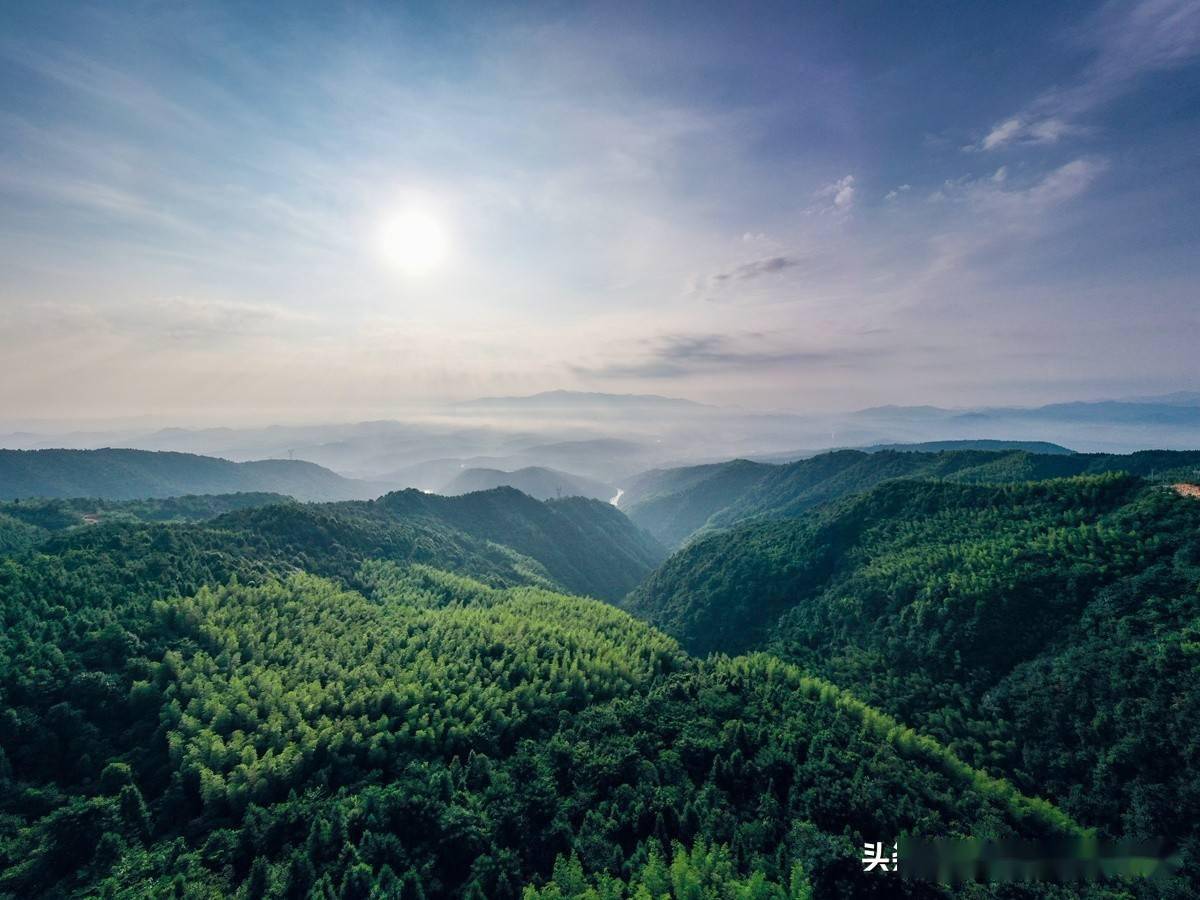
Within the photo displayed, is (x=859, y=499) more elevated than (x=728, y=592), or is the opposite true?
(x=859, y=499)

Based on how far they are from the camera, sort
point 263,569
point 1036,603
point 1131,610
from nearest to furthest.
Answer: point 1131,610, point 1036,603, point 263,569

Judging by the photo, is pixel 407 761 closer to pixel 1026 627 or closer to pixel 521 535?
pixel 1026 627

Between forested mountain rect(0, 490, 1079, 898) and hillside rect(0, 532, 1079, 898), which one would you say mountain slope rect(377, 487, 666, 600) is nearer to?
forested mountain rect(0, 490, 1079, 898)

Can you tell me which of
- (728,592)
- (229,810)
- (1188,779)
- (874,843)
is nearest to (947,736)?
(1188,779)

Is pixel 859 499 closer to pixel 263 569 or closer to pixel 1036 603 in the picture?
pixel 1036 603

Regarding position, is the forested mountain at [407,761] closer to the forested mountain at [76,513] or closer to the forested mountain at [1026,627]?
the forested mountain at [1026,627]

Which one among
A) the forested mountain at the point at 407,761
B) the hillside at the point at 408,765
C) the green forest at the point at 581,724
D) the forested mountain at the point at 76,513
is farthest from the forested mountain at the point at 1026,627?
the forested mountain at the point at 76,513

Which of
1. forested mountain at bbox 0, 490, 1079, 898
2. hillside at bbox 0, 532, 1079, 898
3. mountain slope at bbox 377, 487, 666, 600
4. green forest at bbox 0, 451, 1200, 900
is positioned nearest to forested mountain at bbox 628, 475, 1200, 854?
green forest at bbox 0, 451, 1200, 900
